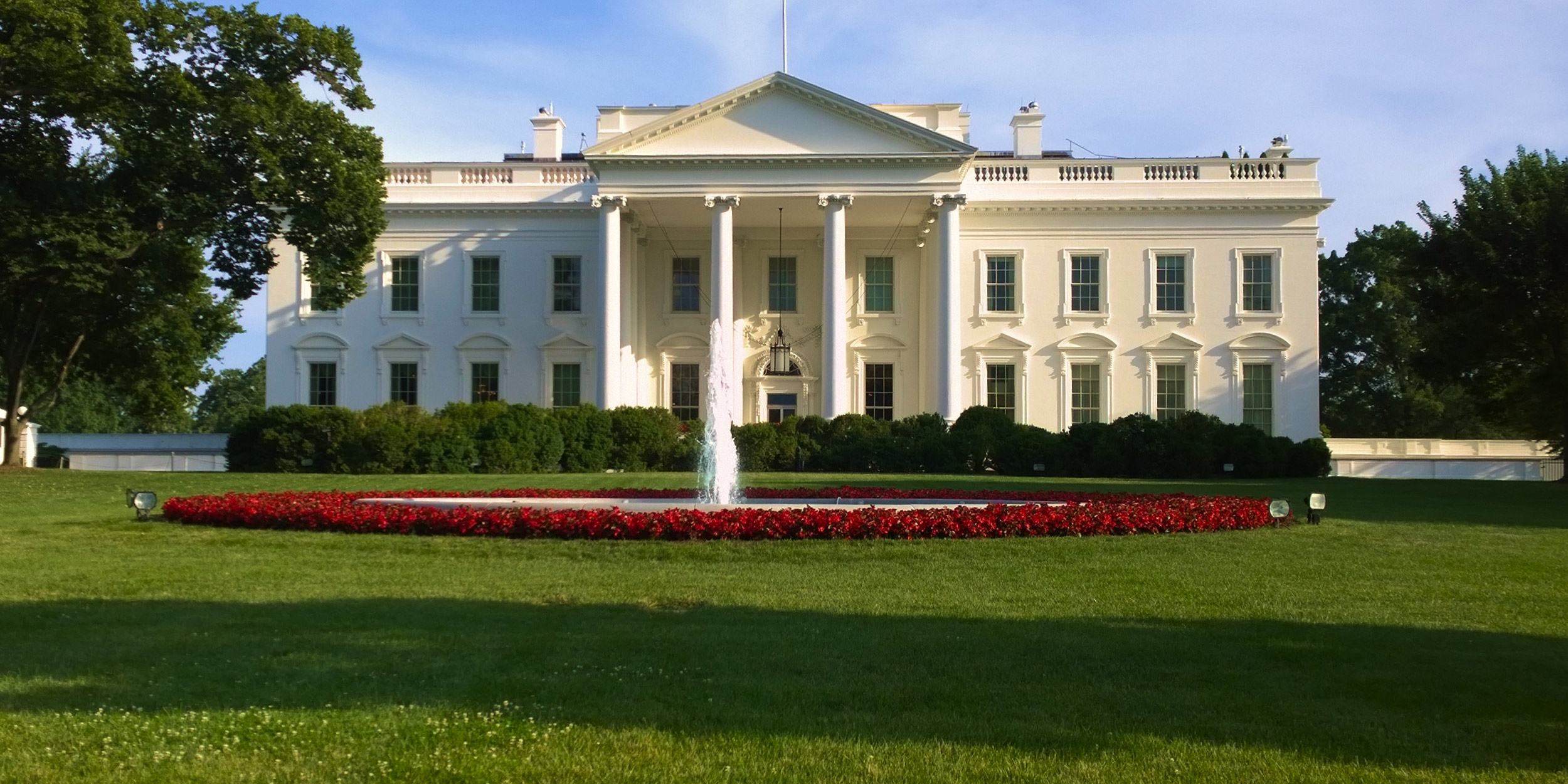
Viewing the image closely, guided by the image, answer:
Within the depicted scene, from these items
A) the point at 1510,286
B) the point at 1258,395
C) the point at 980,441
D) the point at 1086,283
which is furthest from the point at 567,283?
the point at 1510,286

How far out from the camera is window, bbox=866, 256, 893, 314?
43.5 meters

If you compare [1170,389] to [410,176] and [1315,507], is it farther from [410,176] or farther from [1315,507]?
[410,176]

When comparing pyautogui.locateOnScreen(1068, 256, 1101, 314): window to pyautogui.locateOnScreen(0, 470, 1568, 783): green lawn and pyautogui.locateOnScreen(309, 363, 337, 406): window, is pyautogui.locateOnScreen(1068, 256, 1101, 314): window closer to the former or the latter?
pyautogui.locateOnScreen(309, 363, 337, 406): window

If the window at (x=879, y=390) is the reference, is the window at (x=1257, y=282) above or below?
above

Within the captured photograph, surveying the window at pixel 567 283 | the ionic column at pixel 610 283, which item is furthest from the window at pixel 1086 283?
the window at pixel 567 283

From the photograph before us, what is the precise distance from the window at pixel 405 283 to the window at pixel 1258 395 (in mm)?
28098

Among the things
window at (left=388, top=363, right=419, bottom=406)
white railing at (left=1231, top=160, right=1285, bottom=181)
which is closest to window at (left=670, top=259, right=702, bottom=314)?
window at (left=388, top=363, right=419, bottom=406)

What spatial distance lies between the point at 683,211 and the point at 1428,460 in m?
26.6

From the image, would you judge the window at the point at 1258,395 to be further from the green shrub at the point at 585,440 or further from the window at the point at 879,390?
the green shrub at the point at 585,440

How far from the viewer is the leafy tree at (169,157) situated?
86.7 feet

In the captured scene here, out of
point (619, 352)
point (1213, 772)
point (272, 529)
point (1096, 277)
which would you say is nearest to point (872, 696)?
point (1213, 772)

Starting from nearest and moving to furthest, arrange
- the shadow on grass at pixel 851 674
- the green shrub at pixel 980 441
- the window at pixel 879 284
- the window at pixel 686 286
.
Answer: the shadow on grass at pixel 851 674 < the green shrub at pixel 980 441 < the window at pixel 879 284 < the window at pixel 686 286

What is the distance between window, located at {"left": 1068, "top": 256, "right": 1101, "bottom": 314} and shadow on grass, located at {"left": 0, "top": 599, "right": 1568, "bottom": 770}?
33462mm

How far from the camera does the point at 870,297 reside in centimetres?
4359
